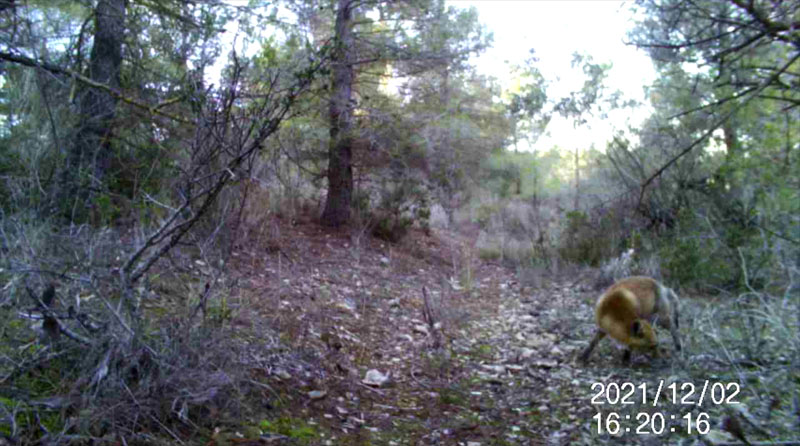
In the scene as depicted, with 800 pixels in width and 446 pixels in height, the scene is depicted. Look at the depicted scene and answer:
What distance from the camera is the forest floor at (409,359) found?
4.16 m

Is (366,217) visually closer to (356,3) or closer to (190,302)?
(356,3)

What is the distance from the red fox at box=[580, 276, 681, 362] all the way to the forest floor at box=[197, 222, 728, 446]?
0.27 m

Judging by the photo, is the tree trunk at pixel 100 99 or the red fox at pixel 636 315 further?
the tree trunk at pixel 100 99

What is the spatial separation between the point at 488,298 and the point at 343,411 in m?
5.02

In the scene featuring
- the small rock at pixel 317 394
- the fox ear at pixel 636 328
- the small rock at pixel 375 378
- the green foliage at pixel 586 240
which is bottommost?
the small rock at pixel 375 378

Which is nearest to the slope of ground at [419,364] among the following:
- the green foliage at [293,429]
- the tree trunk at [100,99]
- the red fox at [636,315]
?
the green foliage at [293,429]

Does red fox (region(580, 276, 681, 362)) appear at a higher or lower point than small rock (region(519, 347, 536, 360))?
higher

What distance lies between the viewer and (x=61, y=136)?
18.5 feet

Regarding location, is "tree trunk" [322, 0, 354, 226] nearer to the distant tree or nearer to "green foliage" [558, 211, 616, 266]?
the distant tree

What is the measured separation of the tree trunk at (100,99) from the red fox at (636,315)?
489cm

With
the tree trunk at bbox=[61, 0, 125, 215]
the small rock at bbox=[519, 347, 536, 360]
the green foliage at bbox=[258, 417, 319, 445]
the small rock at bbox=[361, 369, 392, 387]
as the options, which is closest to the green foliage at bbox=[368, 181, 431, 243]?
the small rock at bbox=[519, 347, 536, 360]

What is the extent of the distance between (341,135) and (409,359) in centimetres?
495

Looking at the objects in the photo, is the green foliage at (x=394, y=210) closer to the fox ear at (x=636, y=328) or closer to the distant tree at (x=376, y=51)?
the distant tree at (x=376, y=51)

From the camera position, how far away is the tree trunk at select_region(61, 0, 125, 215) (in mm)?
5805
